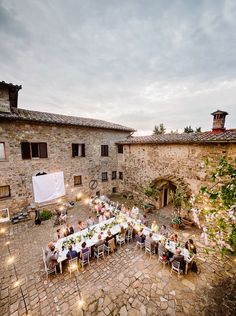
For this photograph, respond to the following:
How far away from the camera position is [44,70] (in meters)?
10.5

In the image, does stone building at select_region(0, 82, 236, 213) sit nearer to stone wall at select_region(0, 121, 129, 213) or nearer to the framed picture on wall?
stone wall at select_region(0, 121, 129, 213)

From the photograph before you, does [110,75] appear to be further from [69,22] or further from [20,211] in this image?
[20,211]

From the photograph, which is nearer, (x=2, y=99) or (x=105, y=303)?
(x=105, y=303)

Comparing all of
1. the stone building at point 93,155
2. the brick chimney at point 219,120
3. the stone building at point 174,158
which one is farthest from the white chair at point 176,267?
the brick chimney at point 219,120

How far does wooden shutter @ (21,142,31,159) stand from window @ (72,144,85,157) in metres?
3.42

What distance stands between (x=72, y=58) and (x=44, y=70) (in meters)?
2.44

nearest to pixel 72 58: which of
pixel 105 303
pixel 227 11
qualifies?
pixel 227 11

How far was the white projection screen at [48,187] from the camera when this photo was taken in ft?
34.8

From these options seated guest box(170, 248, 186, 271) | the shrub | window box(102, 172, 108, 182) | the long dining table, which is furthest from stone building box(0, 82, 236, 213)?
seated guest box(170, 248, 186, 271)

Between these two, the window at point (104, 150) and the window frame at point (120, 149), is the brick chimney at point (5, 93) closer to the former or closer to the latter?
the window at point (104, 150)

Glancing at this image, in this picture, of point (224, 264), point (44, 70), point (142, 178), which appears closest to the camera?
point (224, 264)

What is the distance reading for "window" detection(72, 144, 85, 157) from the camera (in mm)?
12430

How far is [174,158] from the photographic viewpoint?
10.0 m


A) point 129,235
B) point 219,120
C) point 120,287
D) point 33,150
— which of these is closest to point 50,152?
point 33,150
